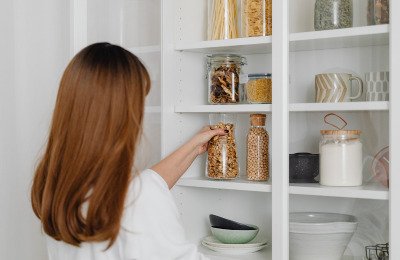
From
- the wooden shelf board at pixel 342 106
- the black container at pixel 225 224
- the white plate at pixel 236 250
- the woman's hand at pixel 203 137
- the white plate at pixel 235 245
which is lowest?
the white plate at pixel 236 250

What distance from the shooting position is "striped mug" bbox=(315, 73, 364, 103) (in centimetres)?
162

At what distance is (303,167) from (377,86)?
326mm

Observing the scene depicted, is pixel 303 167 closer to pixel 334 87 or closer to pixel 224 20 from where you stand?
pixel 334 87

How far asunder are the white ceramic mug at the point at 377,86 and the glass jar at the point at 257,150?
0.39 m

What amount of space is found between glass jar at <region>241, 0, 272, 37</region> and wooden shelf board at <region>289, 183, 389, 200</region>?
1.69ft

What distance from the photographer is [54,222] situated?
1.23 meters

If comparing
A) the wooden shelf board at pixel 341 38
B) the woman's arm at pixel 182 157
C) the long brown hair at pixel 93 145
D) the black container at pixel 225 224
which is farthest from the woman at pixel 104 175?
the black container at pixel 225 224

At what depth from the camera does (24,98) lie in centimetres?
179

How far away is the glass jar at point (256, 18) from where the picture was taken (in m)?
1.82

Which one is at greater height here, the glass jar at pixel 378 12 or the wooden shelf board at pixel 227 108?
the glass jar at pixel 378 12

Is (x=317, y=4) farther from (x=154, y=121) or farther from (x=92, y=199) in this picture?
(x=92, y=199)

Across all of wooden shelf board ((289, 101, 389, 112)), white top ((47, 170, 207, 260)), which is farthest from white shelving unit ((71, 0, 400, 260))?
white top ((47, 170, 207, 260))

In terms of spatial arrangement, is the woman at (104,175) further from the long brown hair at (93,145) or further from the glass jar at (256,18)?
the glass jar at (256,18)

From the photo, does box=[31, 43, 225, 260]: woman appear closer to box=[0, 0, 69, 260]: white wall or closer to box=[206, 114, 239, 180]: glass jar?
box=[0, 0, 69, 260]: white wall
